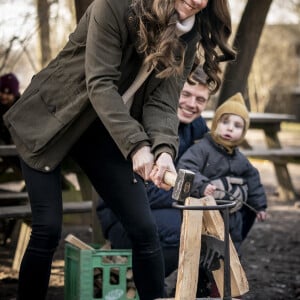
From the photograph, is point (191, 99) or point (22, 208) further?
point (22, 208)

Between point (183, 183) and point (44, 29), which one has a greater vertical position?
point (183, 183)

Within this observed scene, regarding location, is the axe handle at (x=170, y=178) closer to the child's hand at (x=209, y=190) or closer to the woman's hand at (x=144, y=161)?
the woman's hand at (x=144, y=161)

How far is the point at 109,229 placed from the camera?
420 cm

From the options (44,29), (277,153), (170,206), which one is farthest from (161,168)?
(277,153)

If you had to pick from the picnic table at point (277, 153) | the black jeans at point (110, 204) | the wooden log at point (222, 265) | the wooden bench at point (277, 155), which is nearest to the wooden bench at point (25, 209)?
the black jeans at point (110, 204)

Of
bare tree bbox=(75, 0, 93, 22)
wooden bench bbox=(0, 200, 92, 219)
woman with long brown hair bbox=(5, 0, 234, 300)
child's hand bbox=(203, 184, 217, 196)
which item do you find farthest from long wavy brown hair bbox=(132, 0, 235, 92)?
wooden bench bbox=(0, 200, 92, 219)

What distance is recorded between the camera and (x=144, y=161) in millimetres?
2779

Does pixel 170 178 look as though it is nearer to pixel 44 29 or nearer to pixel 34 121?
pixel 34 121

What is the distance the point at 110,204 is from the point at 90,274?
0.79 meters

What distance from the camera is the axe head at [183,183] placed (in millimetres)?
2598

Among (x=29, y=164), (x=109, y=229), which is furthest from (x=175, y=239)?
(x=29, y=164)

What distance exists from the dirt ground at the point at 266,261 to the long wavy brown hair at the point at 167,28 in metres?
1.83

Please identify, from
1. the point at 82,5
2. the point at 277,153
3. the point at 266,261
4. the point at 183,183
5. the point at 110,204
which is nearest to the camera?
the point at 183,183

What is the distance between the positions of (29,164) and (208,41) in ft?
2.93
